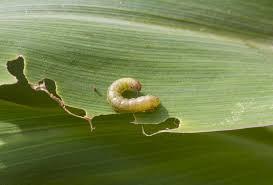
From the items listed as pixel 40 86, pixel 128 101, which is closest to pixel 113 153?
pixel 128 101

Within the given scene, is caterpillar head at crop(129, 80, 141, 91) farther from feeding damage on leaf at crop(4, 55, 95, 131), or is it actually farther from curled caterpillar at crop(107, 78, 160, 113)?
feeding damage on leaf at crop(4, 55, 95, 131)

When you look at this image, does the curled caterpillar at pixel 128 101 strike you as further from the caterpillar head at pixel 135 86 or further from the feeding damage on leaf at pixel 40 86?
the feeding damage on leaf at pixel 40 86

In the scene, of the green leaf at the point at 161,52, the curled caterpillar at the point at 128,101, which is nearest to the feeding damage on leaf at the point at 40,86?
the green leaf at the point at 161,52

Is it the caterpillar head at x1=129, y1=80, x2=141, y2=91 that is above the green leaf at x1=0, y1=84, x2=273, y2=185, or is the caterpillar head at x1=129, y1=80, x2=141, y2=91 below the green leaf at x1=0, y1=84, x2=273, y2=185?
above

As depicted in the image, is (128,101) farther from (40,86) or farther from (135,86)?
(40,86)

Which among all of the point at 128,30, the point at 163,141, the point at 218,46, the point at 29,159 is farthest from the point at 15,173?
the point at 218,46

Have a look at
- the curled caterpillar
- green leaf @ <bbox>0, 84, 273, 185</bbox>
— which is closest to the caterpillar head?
the curled caterpillar
